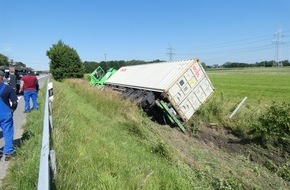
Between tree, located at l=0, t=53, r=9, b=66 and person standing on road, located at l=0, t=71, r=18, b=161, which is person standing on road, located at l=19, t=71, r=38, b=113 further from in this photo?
tree, located at l=0, t=53, r=9, b=66

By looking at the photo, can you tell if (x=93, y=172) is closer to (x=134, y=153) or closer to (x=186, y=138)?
(x=134, y=153)

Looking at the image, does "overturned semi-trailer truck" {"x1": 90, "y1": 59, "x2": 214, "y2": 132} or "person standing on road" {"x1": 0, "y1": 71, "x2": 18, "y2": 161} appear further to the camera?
"overturned semi-trailer truck" {"x1": 90, "y1": 59, "x2": 214, "y2": 132}

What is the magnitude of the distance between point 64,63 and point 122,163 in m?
39.5

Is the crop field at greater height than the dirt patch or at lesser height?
lesser

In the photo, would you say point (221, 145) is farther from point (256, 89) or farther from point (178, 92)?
point (256, 89)

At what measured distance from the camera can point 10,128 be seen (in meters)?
6.80

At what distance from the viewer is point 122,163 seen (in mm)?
5641

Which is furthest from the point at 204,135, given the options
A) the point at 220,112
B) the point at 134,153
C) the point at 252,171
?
the point at 134,153

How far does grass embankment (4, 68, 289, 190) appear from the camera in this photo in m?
4.82

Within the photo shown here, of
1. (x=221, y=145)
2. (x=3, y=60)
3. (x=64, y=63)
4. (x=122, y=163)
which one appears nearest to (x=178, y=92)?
(x=221, y=145)

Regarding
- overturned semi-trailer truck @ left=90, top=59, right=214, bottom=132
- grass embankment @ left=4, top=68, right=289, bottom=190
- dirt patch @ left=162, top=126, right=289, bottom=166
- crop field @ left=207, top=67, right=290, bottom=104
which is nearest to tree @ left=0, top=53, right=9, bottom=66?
crop field @ left=207, top=67, right=290, bottom=104

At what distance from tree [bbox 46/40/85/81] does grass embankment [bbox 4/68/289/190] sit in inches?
1306

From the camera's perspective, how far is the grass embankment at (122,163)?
4816mm

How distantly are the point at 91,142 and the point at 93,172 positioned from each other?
6.62 ft
